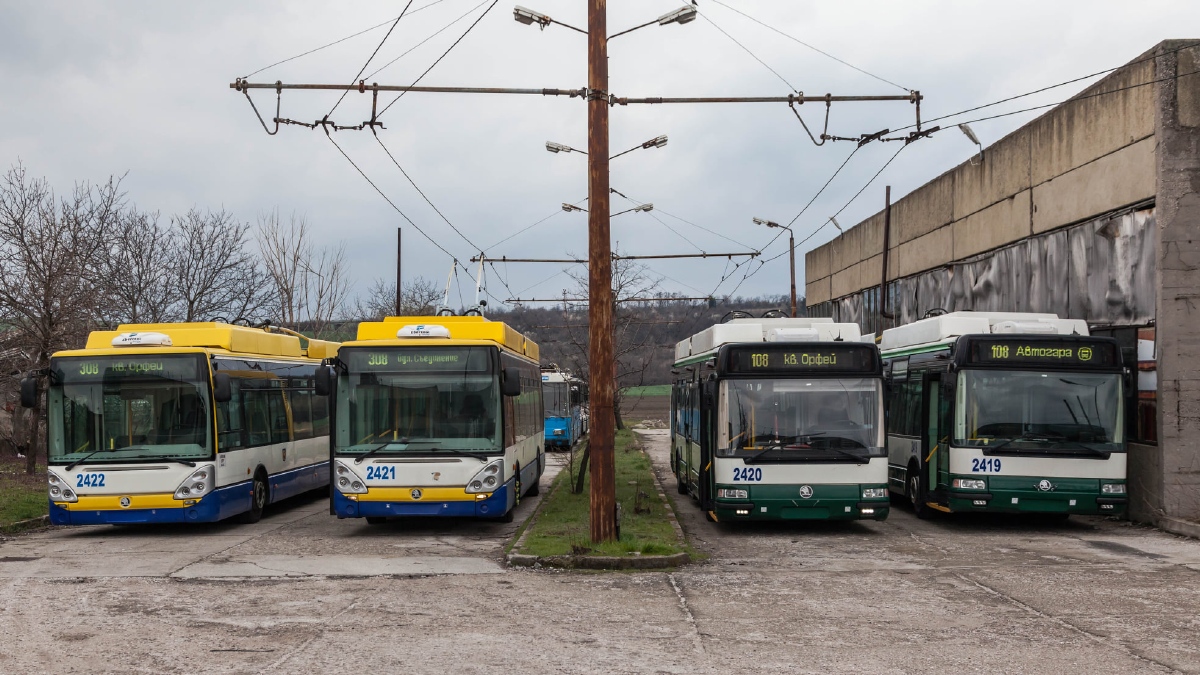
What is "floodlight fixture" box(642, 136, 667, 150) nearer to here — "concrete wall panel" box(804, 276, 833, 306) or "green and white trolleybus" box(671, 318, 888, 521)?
"green and white trolleybus" box(671, 318, 888, 521)

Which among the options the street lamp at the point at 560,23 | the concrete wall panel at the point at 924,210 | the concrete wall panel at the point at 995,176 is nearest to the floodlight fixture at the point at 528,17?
the street lamp at the point at 560,23

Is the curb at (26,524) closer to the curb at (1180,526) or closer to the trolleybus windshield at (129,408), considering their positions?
the trolleybus windshield at (129,408)

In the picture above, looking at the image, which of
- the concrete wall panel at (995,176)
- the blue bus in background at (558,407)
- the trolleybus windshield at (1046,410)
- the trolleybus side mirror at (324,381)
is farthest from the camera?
the blue bus in background at (558,407)

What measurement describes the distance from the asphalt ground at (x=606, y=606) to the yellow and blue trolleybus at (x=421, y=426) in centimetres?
66

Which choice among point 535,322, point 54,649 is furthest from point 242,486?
point 535,322

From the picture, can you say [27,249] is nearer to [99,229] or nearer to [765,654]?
[99,229]

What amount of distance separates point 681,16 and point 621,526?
6691 mm

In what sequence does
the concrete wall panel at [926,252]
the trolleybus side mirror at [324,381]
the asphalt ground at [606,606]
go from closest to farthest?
the asphalt ground at [606,606]
the trolleybus side mirror at [324,381]
the concrete wall panel at [926,252]

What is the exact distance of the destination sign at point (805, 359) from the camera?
53.5ft

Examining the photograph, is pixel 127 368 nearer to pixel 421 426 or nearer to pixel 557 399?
pixel 421 426

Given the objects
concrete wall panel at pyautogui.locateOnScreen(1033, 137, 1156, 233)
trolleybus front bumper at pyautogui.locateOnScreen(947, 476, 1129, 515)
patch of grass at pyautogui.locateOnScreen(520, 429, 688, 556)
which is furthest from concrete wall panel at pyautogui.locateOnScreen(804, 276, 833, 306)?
trolleybus front bumper at pyautogui.locateOnScreen(947, 476, 1129, 515)

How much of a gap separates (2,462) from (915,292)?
79.8ft

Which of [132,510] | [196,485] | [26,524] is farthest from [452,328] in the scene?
[26,524]

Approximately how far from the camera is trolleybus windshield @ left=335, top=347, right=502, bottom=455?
16016mm
